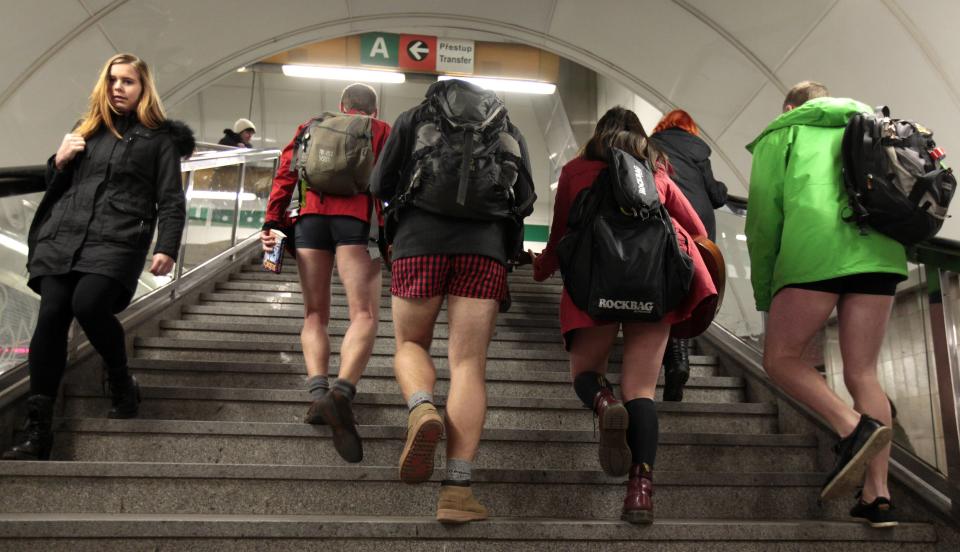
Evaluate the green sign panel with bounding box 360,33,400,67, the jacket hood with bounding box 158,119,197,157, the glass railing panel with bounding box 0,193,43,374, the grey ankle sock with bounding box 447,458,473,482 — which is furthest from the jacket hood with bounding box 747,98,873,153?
the green sign panel with bounding box 360,33,400,67

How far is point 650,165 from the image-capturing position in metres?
3.19

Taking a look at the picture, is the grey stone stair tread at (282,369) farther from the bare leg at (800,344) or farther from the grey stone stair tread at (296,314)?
the grey stone stair tread at (296,314)

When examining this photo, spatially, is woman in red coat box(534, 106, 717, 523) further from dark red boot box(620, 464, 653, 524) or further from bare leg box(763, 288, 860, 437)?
bare leg box(763, 288, 860, 437)

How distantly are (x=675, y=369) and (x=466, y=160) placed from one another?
75.3 inches

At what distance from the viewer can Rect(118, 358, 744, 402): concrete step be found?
4.17 meters

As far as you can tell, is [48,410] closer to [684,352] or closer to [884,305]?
[684,352]

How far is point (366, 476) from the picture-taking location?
3.06 meters

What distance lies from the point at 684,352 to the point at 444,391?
1.22 meters

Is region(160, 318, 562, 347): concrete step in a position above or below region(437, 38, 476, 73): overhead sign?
below

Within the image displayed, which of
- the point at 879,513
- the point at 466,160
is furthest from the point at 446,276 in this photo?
the point at 879,513

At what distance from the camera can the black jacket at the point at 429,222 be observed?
9.30 ft

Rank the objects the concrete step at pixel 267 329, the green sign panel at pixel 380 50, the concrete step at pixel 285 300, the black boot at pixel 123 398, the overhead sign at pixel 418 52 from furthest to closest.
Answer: the green sign panel at pixel 380 50, the overhead sign at pixel 418 52, the concrete step at pixel 285 300, the concrete step at pixel 267 329, the black boot at pixel 123 398

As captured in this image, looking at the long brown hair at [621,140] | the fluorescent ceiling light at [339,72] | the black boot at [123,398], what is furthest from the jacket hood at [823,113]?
the fluorescent ceiling light at [339,72]

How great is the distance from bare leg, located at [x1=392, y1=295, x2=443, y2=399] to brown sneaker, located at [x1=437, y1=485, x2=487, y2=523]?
1.11 ft
